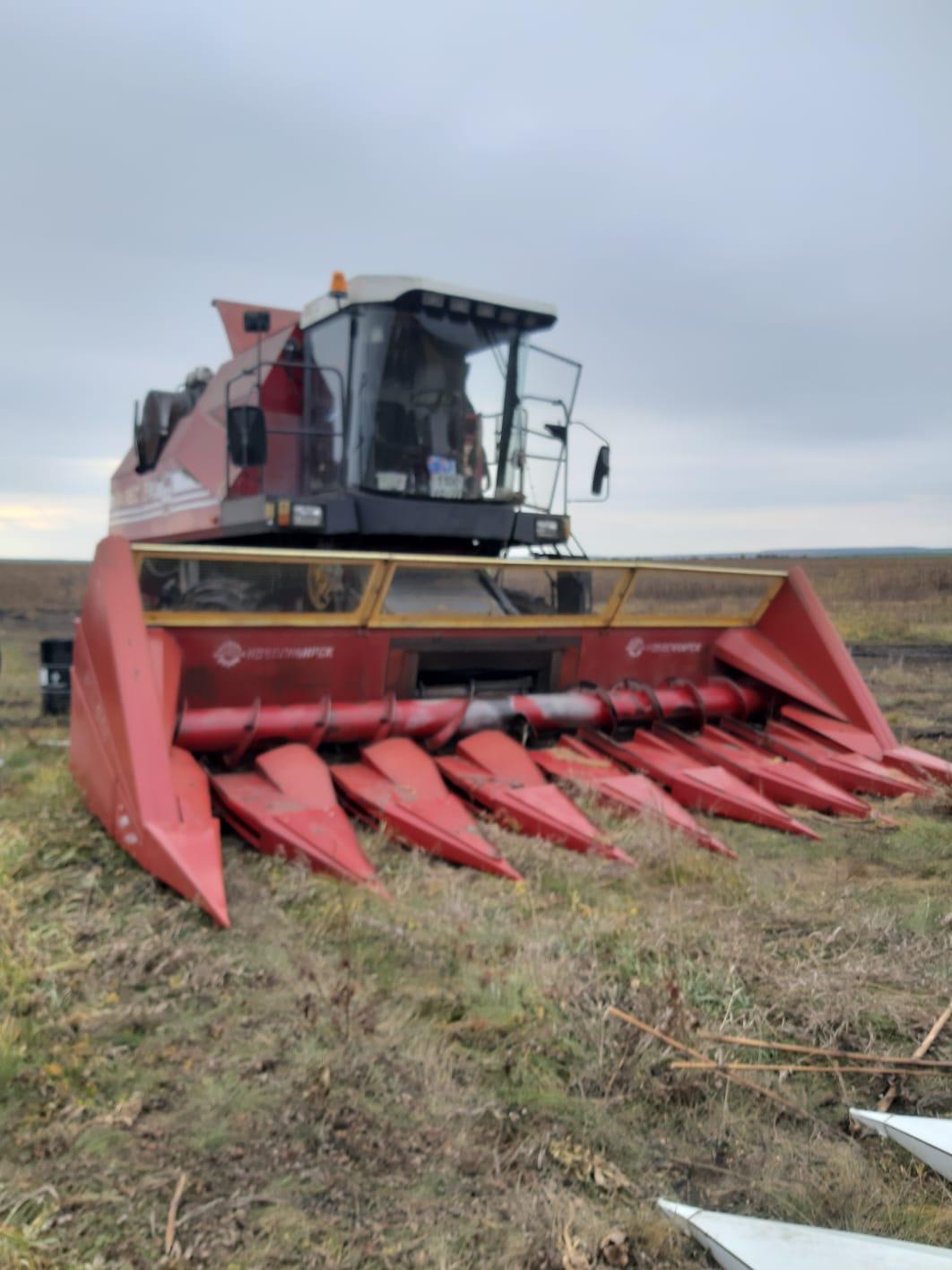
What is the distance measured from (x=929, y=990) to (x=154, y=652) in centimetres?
330

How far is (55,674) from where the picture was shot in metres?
8.30

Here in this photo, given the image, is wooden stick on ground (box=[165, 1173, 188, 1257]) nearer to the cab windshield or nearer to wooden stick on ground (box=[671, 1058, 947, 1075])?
wooden stick on ground (box=[671, 1058, 947, 1075])

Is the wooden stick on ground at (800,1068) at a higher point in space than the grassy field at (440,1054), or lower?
higher

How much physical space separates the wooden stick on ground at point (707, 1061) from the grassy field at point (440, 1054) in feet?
0.07

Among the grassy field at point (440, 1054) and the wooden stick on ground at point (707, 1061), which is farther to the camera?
the wooden stick on ground at point (707, 1061)

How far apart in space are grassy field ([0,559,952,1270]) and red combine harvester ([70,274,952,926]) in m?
0.30

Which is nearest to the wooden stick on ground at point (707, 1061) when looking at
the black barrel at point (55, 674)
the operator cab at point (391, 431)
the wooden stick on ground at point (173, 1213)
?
the wooden stick on ground at point (173, 1213)

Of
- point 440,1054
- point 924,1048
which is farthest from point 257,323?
point 924,1048

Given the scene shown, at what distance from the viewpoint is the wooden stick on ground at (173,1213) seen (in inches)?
70.5

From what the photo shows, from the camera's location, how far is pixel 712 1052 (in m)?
2.48

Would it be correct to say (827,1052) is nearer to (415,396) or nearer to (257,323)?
(415,396)

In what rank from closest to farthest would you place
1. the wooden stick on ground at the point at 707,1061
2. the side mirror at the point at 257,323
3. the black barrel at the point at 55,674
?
the wooden stick on ground at the point at 707,1061, the side mirror at the point at 257,323, the black barrel at the point at 55,674

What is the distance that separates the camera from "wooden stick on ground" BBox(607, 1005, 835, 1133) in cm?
228

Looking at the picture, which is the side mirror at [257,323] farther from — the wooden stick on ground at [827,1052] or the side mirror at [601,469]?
the wooden stick on ground at [827,1052]
